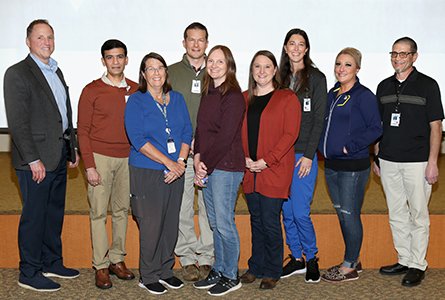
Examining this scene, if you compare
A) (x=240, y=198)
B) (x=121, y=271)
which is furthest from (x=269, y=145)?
(x=121, y=271)

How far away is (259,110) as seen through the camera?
127 inches

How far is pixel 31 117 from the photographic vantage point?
3.24 metres

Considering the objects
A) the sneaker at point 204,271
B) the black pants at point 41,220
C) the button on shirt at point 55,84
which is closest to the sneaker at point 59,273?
the black pants at point 41,220

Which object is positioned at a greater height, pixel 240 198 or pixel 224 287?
pixel 240 198

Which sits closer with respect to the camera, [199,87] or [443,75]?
[199,87]

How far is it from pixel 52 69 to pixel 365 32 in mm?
3221

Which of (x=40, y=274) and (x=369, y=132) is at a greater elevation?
(x=369, y=132)

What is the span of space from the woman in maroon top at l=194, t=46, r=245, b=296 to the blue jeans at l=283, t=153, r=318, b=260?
0.42 metres

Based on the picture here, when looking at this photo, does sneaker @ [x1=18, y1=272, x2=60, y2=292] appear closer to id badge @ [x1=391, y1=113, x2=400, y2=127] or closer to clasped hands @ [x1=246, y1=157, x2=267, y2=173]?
clasped hands @ [x1=246, y1=157, x2=267, y2=173]

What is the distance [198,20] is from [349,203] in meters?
2.65

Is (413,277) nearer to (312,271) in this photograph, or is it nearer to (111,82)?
(312,271)

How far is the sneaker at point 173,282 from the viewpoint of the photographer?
3.45 metres

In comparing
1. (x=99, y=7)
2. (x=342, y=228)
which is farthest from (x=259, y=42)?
(x=342, y=228)

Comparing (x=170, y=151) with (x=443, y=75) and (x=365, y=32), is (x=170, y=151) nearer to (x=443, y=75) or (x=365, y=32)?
(x=365, y=32)
